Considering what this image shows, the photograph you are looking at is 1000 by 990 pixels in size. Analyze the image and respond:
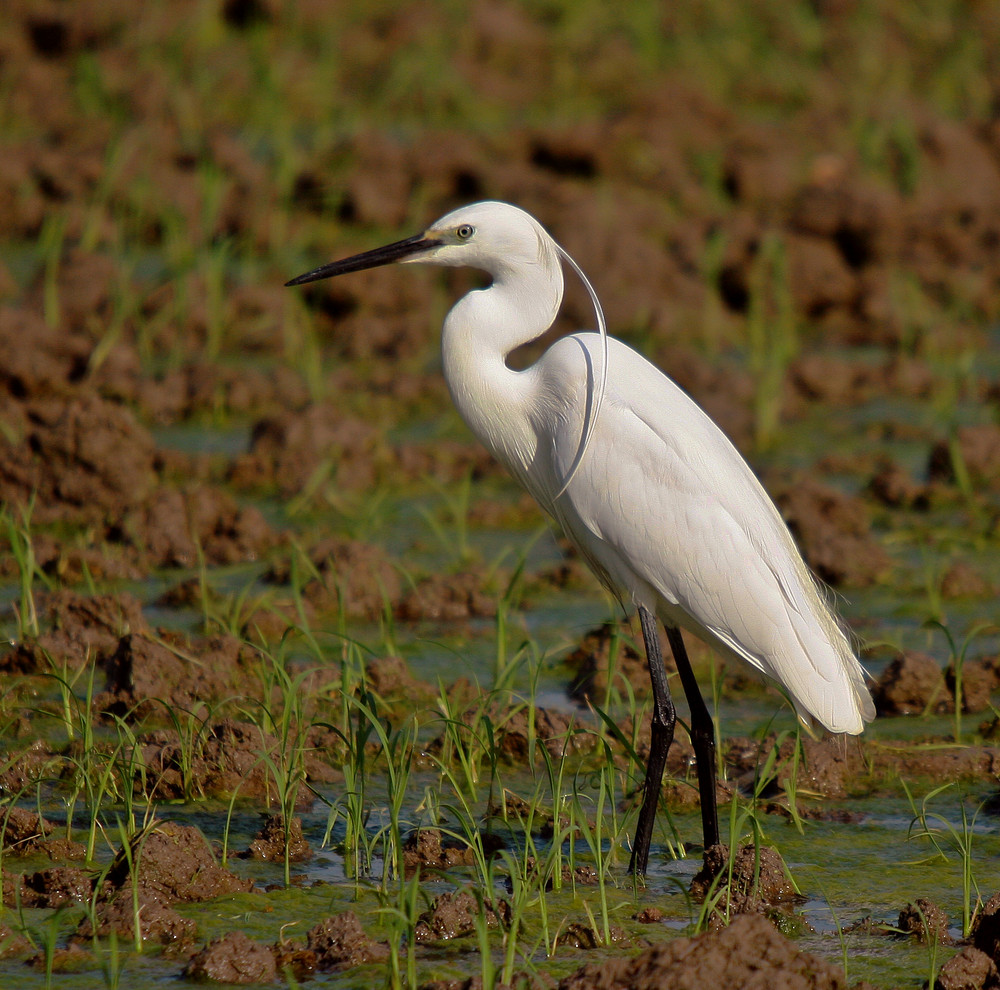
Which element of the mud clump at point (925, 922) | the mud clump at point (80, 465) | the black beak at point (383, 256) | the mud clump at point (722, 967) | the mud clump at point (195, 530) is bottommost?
the mud clump at point (925, 922)

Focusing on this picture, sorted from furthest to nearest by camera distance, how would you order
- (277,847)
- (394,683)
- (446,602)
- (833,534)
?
(833,534) < (446,602) < (394,683) < (277,847)

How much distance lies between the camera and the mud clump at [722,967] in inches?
116

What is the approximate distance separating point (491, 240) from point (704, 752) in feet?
4.87

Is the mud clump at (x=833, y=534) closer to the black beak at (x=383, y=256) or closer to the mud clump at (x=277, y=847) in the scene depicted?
the black beak at (x=383, y=256)

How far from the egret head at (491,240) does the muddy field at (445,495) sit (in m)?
1.13

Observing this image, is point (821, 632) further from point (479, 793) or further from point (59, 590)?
point (59, 590)

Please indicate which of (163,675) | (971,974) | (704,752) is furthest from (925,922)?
(163,675)

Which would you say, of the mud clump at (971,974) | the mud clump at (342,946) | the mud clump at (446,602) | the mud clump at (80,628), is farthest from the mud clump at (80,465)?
the mud clump at (971,974)

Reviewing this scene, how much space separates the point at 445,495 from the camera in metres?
6.05

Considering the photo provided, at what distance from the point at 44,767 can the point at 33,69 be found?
8.94 m

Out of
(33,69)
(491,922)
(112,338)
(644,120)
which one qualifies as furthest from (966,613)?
(33,69)

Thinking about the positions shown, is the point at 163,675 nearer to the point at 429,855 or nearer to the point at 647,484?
the point at 429,855

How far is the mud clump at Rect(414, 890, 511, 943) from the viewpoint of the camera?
3.43m

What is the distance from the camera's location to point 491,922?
342cm
